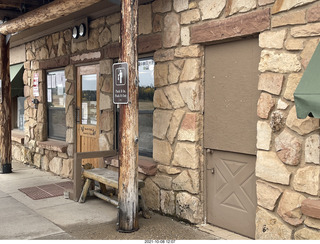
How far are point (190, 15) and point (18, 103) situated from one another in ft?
25.5

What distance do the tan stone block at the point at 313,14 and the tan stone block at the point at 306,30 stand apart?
0.05 meters

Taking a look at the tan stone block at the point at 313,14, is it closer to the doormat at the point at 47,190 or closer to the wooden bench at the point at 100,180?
the wooden bench at the point at 100,180

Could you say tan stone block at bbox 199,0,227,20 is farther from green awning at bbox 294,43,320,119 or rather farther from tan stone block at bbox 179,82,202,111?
green awning at bbox 294,43,320,119

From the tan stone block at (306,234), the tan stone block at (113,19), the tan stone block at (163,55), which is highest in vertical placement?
the tan stone block at (113,19)

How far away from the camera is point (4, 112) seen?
8.81 m

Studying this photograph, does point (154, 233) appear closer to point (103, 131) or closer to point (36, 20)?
point (103, 131)

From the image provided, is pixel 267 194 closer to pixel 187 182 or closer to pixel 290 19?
pixel 187 182

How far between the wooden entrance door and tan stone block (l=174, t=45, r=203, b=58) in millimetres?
2503

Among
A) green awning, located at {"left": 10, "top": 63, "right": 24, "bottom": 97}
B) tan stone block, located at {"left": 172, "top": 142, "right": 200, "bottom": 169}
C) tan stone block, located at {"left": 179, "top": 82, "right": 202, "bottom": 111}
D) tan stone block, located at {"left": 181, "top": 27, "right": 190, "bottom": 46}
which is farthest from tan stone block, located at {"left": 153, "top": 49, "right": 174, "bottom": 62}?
green awning, located at {"left": 10, "top": 63, "right": 24, "bottom": 97}

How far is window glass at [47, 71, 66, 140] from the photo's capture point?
348 inches

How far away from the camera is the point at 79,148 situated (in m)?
8.07

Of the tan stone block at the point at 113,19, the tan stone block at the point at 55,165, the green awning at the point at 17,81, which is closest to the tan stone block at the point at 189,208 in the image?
the tan stone block at the point at 113,19

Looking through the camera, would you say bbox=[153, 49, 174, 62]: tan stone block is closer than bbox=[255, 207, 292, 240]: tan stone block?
No

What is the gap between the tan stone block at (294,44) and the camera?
3.92m
